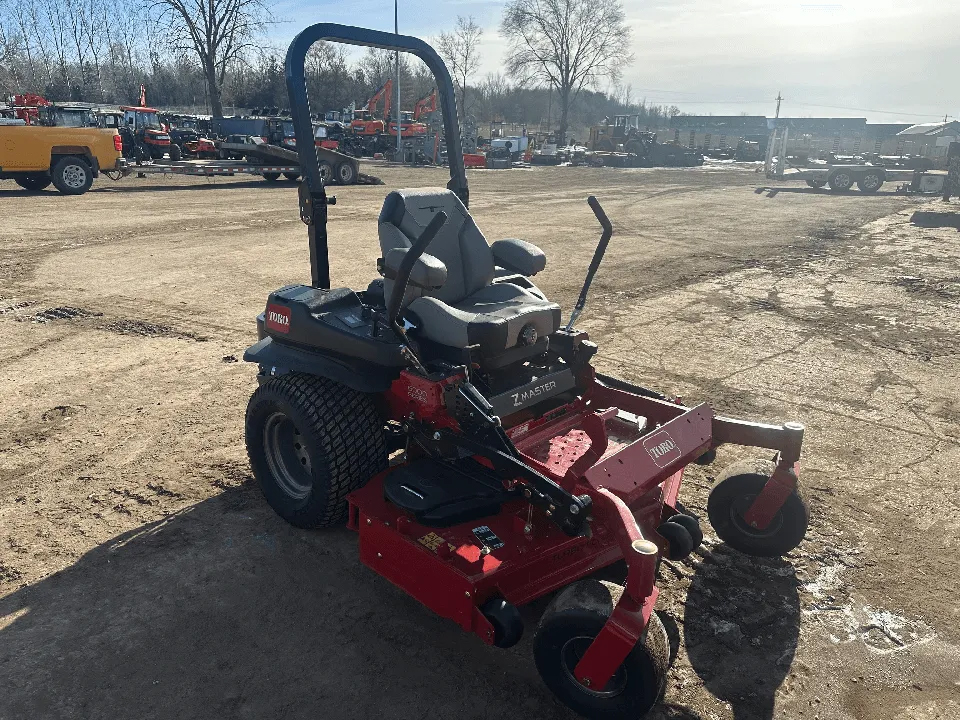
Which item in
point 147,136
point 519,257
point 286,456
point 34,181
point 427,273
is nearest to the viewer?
point 427,273

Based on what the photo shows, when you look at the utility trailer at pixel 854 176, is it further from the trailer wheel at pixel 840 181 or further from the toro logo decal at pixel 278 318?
the toro logo decal at pixel 278 318

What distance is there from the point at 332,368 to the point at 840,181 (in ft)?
81.4

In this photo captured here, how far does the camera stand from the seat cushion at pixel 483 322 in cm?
332

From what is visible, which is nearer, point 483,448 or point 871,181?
point 483,448

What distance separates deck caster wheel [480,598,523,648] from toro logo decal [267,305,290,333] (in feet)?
5.80

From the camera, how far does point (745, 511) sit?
348 cm

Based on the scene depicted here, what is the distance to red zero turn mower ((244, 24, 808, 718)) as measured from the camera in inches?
102

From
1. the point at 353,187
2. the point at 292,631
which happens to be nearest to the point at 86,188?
the point at 353,187

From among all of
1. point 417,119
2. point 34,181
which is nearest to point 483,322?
point 34,181

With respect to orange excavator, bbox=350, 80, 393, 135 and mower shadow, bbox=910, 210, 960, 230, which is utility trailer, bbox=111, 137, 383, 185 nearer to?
mower shadow, bbox=910, 210, 960, 230

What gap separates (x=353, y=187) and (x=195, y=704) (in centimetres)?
1789

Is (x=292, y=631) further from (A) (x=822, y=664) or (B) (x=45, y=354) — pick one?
(B) (x=45, y=354)

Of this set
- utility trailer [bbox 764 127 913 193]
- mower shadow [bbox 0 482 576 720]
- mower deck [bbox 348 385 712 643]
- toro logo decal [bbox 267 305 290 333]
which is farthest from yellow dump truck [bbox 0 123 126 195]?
utility trailer [bbox 764 127 913 193]

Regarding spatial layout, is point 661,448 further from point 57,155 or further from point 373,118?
point 373,118
